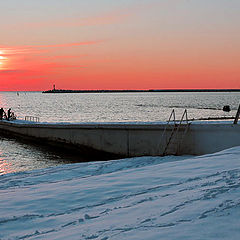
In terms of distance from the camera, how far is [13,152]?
24641 millimetres

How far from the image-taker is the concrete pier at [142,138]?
16.9 m

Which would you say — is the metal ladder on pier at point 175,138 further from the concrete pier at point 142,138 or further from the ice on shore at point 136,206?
the ice on shore at point 136,206

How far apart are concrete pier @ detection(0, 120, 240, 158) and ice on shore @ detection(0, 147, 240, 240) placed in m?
6.92

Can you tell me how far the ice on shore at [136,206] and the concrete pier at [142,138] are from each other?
22.7ft

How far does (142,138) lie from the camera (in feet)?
64.4

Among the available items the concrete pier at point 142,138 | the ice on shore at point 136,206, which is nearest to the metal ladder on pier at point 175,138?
the concrete pier at point 142,138

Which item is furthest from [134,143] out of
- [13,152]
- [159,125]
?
[13,152]

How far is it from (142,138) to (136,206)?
519 inches

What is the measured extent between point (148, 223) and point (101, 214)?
1175mm

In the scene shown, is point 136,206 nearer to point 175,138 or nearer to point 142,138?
point 175,138

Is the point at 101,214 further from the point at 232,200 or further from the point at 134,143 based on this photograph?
the point at 134,143

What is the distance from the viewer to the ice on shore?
5.12 metres

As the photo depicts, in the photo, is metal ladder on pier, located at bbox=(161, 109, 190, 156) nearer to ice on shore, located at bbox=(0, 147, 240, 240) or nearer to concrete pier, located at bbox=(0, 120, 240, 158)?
concrete pier, located at bbox=(0, 120, 240, 158)

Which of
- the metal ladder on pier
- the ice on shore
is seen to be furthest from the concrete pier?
the ice on shore
